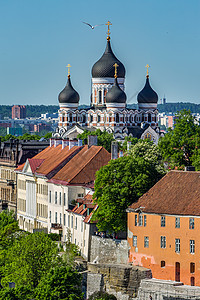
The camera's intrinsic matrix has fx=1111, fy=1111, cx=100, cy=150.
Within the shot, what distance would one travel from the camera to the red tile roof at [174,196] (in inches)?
3130

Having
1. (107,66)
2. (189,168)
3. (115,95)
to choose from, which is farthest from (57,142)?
(107,66)

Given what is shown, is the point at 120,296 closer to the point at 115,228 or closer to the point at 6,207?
the point at 115,228

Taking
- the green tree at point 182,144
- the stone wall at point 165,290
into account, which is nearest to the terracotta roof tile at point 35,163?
the green tree at point 182,144

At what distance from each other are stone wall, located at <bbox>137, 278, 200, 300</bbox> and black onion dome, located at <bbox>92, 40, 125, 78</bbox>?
11766 centimetres

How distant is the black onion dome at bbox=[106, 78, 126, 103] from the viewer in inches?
7564

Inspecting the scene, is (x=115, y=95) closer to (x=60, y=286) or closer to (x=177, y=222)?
(x=177, y=222)

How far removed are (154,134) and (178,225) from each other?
11941cm

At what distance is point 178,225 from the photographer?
79.3 metres

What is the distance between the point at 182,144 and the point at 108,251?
15730mm

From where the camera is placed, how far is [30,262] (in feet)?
287

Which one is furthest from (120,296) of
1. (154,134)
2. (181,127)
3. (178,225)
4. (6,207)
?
(154,134)

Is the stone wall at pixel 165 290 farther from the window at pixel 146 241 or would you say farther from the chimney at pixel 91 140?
the chimney at pixel 91 140

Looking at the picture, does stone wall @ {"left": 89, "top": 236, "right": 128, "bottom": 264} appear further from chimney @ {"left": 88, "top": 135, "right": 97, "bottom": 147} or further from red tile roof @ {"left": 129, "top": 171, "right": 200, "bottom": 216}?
chimney @ {"left": 88, "top": 135, "right": 97, "bottom": 147}

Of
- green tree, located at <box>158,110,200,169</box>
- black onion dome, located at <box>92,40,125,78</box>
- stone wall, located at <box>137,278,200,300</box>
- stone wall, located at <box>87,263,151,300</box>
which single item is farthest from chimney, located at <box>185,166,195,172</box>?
black onion dome, located at <box>92,40,125,78</box>
